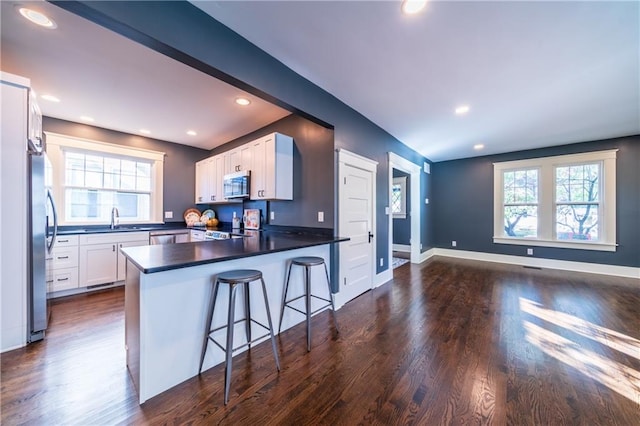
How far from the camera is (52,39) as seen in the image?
77.9 inches

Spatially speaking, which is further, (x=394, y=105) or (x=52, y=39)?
(x=394, y=105)

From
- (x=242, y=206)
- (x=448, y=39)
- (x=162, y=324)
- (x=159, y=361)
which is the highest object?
A: (x=448, y=39)

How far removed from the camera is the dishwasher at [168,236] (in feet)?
13.9

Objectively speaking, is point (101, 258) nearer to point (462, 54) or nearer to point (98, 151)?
point (98, 151)

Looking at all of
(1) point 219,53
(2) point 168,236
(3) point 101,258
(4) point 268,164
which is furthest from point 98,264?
(1) point 219,53

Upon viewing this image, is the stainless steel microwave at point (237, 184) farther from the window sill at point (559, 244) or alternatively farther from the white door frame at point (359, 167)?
the window sill at point (559, 244)

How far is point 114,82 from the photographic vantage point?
262 centimetres

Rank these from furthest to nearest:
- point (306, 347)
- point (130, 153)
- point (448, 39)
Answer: point (130, 153) → point (306, 347) → point (448, 39)

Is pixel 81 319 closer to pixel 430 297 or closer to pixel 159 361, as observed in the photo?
pixel 159 361

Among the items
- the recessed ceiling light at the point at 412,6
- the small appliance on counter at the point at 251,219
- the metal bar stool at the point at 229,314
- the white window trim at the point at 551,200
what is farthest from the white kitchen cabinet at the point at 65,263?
the white window trim at the point at 551,200

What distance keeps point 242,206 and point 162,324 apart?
3.14m

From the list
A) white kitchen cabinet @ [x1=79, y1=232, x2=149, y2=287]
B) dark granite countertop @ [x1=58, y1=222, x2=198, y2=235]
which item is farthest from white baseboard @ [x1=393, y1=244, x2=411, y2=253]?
white kitchen cabinet @ [x1=79, y1=232, x2=149, y2=287]

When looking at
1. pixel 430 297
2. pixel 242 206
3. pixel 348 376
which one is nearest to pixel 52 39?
pixel 242 206

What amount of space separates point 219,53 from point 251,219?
2731 millimetres
